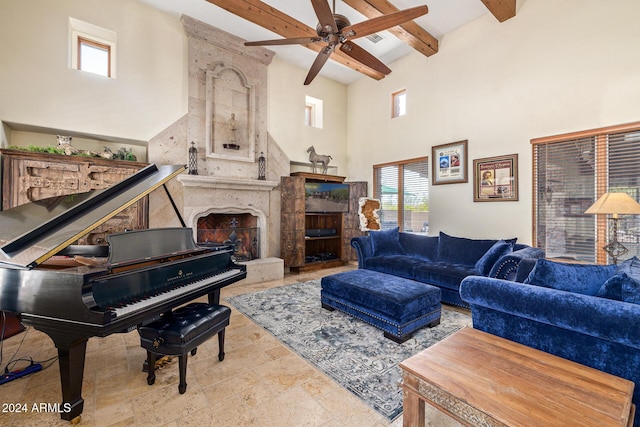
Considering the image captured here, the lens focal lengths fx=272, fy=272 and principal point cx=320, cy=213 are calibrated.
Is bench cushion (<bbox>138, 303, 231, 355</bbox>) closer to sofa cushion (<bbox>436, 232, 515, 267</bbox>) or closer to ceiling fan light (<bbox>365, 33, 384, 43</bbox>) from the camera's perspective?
sofa cushion (<bbox>436, 232, 515, 267</bbox>)

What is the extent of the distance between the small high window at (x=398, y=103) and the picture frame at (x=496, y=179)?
1980mm

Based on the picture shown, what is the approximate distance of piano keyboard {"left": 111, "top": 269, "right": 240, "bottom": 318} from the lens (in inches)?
66.0

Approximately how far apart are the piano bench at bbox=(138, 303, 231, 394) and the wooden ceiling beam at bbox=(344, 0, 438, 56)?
13.7 feet

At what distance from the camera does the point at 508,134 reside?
157 inches

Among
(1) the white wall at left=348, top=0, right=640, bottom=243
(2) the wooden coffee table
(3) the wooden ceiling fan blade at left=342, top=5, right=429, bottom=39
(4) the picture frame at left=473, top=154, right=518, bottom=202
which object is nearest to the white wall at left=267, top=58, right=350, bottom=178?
(1) the white wall at left=348, top=0, right=640, bottom=243

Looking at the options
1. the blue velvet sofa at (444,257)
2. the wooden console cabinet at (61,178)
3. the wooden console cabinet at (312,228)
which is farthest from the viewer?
the wooden console cabinet at (312,228)

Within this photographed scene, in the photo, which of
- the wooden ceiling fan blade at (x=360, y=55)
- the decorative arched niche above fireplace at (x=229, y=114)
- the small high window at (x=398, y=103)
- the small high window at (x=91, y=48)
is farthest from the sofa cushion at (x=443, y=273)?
the small high window at (x=91, y=48)

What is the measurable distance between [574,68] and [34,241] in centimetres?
564

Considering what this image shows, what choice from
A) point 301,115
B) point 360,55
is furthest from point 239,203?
point 360,55

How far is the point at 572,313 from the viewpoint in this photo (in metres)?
1.56

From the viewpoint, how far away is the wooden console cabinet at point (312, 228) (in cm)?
537

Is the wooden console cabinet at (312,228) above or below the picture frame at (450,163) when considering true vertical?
below

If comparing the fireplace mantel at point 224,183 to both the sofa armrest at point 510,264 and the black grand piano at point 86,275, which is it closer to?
the black grand piano at point 86,275

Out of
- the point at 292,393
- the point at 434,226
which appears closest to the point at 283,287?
the point at 292,393
